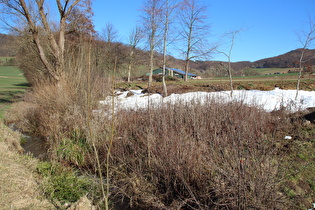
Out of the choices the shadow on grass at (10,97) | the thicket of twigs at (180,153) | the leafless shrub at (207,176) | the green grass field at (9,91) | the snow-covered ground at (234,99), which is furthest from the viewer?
the shadow on grass at (10,97)

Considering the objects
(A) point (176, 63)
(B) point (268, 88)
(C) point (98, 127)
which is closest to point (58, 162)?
(C) point (98, 127)

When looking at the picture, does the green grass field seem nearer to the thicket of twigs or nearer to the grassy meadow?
the thicket of twigs

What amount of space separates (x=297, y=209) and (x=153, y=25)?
1005 cm

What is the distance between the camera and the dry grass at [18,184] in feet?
11.0

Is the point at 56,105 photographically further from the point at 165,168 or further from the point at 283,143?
the point at 283,143

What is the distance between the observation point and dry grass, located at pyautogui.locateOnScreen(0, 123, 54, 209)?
132 inches

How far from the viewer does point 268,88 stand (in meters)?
13.6

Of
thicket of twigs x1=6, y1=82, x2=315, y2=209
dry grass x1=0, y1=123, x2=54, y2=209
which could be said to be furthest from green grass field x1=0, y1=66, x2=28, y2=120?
dry grass x1=0, y1=123, x2=54, y2=209

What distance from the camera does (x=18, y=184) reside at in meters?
3.96

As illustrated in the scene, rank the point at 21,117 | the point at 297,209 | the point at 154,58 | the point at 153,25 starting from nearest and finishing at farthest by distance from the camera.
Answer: the point at 297,209
the point at 21,117
the point at 153,25
the point at 154,58

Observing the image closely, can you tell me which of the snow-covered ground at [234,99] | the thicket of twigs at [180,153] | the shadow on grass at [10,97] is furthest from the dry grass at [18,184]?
the shadow on grass at [10,97]

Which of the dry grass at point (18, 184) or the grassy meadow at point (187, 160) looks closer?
the grassy meadow at point (187, 160)

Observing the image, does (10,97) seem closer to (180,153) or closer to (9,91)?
(9,91)

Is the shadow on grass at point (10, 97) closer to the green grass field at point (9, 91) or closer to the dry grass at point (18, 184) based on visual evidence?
the green grass field at point (9, 91)
